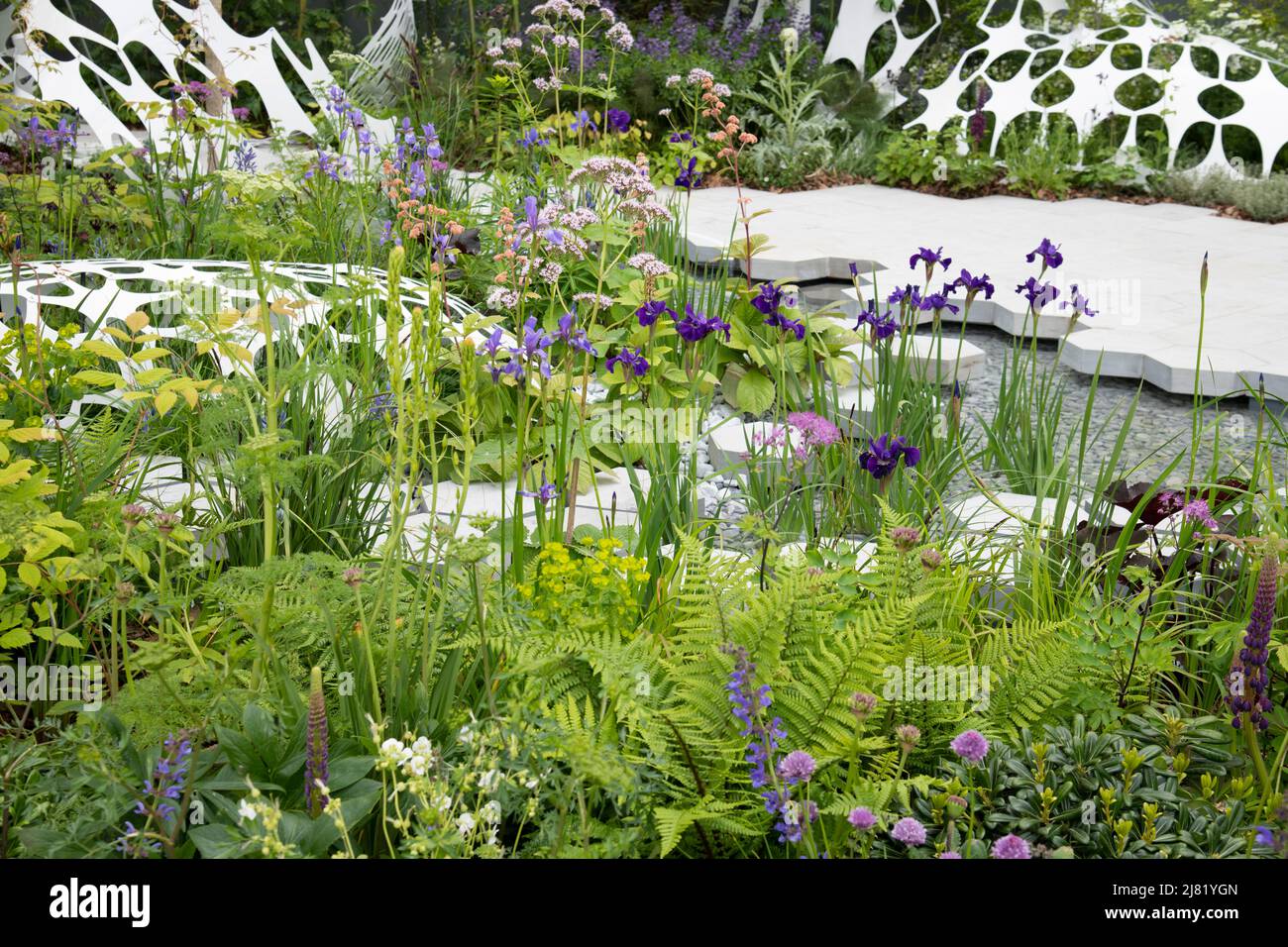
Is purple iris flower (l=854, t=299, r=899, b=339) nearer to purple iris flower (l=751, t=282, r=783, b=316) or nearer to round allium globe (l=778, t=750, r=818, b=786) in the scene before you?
purple iris flower (l=751, t=282, r=783, b=316)

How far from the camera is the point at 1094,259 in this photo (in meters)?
6.08

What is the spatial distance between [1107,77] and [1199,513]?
7481 mm

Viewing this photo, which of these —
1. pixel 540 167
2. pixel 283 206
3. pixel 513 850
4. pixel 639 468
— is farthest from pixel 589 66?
pixel 513 850

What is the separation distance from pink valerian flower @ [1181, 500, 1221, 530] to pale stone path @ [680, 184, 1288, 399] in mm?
1405

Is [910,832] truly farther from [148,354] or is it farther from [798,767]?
[148,354]

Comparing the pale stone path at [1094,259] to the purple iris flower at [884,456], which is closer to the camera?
the purple iris flower at [884,456]

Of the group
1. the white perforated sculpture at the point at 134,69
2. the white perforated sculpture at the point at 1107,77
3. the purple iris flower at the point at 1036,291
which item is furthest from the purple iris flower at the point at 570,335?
the white perforated sculpture at the point at 1107,77

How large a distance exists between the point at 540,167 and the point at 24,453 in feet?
11.4

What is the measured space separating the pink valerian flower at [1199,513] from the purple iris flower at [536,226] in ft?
4.71

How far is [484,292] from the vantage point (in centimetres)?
457

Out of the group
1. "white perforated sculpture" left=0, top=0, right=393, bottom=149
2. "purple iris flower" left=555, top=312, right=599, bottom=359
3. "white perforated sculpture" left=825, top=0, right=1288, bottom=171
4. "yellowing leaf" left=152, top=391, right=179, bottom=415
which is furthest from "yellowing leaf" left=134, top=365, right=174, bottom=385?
"white perforated sculpture" left=825, top=0, right=1288, bottom=171

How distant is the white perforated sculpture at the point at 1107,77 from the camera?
26.3ft

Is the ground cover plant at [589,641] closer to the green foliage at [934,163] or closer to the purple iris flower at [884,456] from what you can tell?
the purple iris flower at [884,456]

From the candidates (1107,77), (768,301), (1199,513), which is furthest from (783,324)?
(1107,77)
